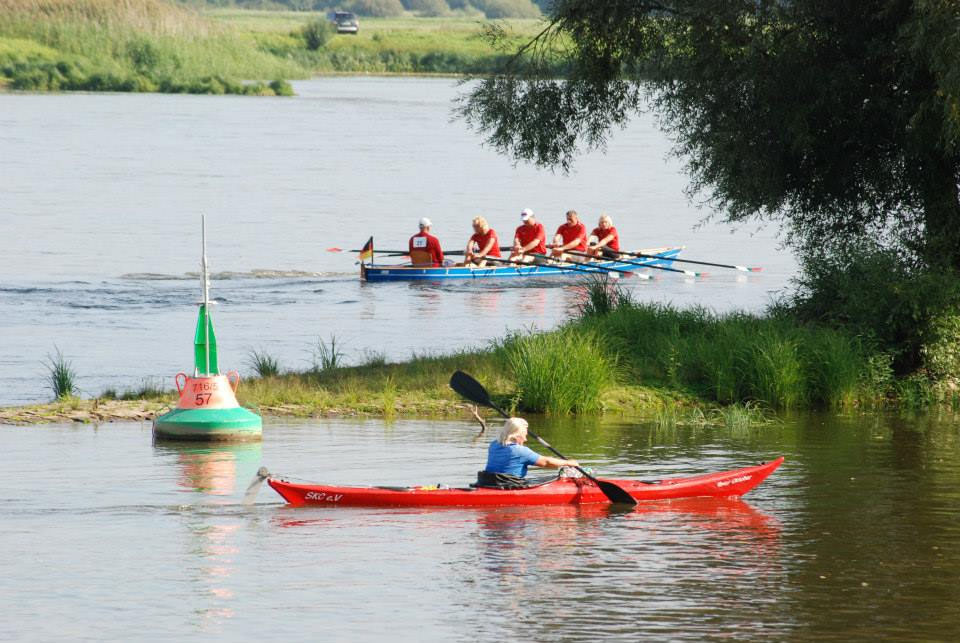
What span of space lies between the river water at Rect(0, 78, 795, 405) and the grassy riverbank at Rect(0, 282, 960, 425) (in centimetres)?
331

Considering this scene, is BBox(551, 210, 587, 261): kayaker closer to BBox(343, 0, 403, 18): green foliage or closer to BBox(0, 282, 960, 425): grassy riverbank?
BBox(0, 282, 960, 425): grassy riverbank

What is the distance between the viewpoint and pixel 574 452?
1681cm

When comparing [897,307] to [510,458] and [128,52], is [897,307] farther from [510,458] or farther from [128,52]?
[128,52]

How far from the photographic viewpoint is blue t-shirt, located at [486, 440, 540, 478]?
14.1m

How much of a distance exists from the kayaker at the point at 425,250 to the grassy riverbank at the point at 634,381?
12295 mm

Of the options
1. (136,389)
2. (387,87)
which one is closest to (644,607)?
(136,389)

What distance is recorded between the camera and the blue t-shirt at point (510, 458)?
46.3 feet

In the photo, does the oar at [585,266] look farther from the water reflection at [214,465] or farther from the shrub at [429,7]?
the shrub at [429,7]

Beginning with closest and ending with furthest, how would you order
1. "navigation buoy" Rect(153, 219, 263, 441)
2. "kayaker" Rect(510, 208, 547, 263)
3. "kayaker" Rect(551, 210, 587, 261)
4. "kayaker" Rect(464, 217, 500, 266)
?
"navigation buoy" Rect(153, 219, 263, 441) → "kayaker" Rect(551, 210, 587, 261) → "kayaker" Rect(464, 217, 500, 266) → "kayaker" Rect(510, 208, 547, 263)

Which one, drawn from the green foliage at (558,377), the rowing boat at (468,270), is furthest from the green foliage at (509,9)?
the green foliage at (558,377)

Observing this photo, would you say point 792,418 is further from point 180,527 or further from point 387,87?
point 387,87

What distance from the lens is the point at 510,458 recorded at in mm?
14141

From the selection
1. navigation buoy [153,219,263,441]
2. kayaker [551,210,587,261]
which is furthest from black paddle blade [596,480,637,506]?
kayaker [551,210,587,261]

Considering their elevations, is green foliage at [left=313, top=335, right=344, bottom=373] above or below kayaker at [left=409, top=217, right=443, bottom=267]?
below
